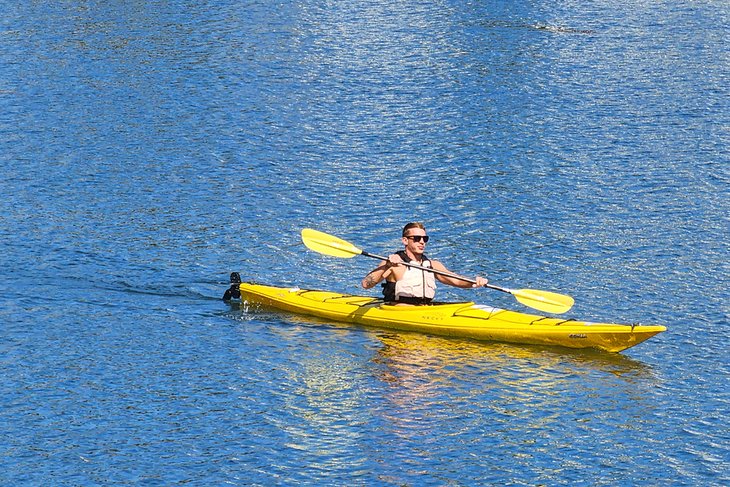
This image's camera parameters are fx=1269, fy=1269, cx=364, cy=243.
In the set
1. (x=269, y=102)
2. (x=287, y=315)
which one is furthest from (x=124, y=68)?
(x=287, y=315)

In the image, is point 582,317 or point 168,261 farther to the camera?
point 168,261

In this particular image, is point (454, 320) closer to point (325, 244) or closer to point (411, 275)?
point (411, 275)

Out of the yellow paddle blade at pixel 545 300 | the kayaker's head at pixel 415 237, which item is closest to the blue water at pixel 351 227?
the yellow paddle blade at pixel 545 300

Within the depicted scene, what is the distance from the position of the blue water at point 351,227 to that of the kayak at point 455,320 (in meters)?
0.24

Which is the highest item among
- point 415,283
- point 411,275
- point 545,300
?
point 411,275

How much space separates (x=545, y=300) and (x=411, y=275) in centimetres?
181

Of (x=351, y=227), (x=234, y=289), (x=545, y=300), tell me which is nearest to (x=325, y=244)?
(x=234, y=289)

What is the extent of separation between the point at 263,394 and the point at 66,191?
9434 mm

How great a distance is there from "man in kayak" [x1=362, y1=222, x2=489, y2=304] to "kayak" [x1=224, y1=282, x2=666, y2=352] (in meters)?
0.22

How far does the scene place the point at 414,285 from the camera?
17.0m

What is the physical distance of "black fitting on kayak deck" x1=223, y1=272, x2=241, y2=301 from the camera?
17969 millimetres

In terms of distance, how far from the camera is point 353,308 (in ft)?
56.5

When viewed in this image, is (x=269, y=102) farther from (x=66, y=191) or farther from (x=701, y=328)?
(x=701, y=328)

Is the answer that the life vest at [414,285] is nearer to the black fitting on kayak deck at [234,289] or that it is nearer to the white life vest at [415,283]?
the white life vest at [415,283]
